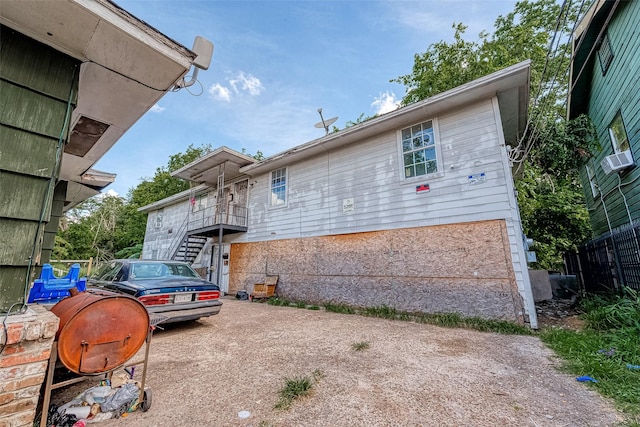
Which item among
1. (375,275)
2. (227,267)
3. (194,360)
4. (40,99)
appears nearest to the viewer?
(40,99)

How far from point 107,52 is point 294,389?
150 inches

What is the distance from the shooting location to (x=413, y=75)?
1560 cm

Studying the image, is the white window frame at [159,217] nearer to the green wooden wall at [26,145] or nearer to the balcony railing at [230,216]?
the balcony railing at [230,216]

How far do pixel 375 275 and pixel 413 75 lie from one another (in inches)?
551

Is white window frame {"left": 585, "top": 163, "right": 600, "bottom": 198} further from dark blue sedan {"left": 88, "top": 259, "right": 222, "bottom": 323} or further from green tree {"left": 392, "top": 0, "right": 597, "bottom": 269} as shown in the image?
dark blue sedan {"left": 88, "top": 259, "right": 222, "bottom": 323}

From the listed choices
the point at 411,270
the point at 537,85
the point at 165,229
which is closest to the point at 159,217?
the point at 165,229

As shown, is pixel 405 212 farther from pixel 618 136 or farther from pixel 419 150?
pixel 618 136

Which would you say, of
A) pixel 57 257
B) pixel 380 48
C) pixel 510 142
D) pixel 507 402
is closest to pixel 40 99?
pixel 507 402

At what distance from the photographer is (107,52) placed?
230cm

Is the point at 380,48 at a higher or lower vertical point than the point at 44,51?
higher

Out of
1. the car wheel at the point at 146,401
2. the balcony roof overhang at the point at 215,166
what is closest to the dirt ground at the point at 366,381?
the car wheel at the point at 146,401

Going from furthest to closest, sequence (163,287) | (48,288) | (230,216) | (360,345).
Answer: (230,216) < (163,287) < (360,345) < (48,288)

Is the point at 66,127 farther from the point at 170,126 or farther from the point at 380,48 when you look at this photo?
the point at 170,126

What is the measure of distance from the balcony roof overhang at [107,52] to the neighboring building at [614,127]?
8.25m
